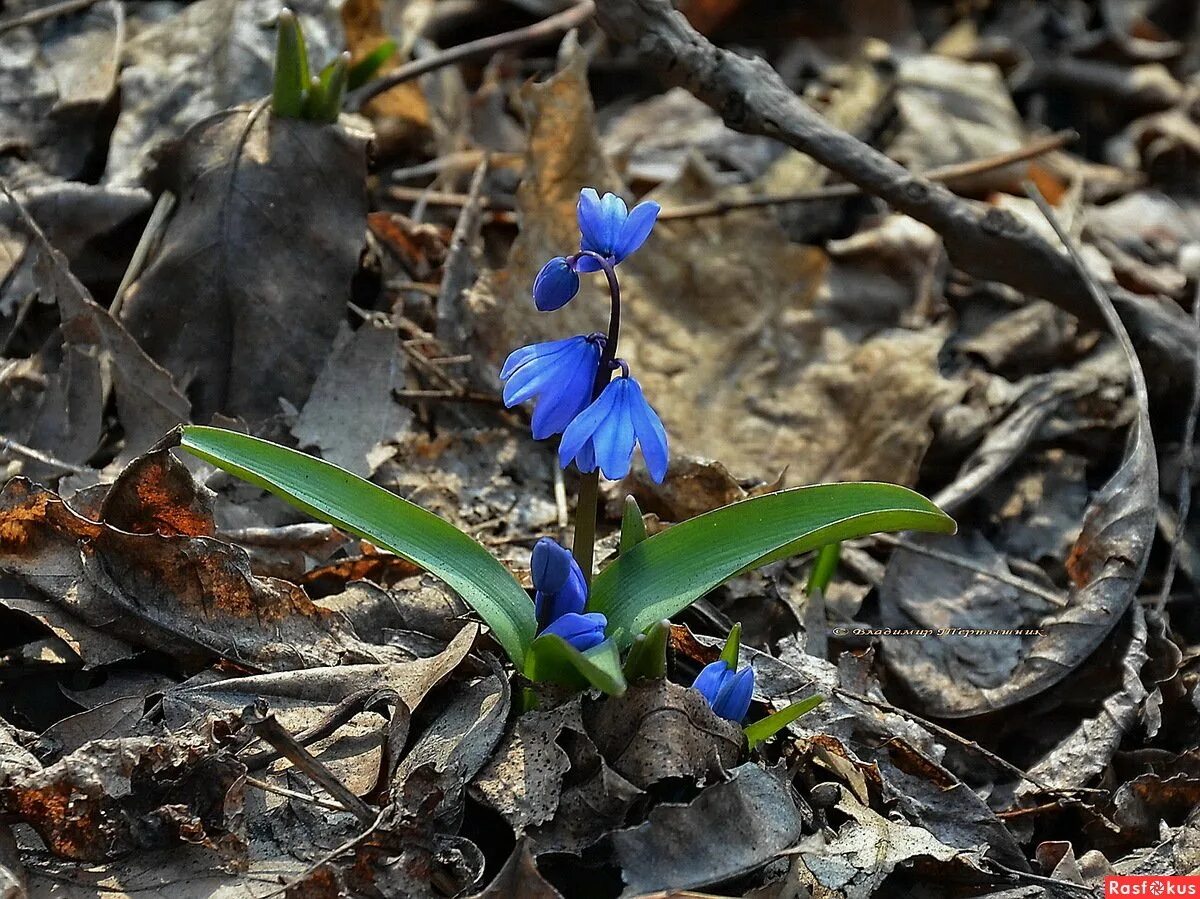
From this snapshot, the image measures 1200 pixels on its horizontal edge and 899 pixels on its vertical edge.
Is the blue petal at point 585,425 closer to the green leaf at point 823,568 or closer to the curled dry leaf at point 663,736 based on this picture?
the curled dry leaf at point 663,736

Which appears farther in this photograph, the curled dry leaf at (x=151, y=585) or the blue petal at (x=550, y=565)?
the curled dry leaf at (x=151, y=585)

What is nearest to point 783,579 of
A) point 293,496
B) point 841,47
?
point 293,496

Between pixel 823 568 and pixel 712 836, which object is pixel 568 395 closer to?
pixel 712 836

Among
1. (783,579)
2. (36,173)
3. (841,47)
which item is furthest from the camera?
(841,47)

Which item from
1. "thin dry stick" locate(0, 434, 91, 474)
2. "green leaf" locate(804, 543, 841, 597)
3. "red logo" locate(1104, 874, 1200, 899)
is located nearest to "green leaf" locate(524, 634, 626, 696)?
"green leaf" locate(804, 543, 841, 597)

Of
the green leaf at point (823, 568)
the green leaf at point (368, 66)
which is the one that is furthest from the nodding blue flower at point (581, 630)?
the green leaf at point (368, 66)

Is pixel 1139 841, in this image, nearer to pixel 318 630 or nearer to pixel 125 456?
pixel 318 630
